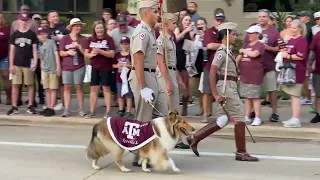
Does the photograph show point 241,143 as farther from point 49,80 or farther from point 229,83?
point 49,80

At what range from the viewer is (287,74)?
→ 11062mm

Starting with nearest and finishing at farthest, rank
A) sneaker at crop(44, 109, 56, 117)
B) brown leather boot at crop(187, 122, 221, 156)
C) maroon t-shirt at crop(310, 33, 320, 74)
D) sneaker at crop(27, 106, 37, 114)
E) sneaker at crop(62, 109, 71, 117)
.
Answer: brown leather boot at crop(187, 122, 221, 156)
maroon t-shirt at crop(310, 33, 320, 74)
sneaker at crop(62, 109, 71, 117)
sneaker at crop(44, 109, 56, 117)
sneaker at crop(27, 106, 37, 114)

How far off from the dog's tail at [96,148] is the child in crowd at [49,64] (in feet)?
14.2

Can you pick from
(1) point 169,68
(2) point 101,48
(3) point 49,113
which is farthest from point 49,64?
(1) point 169,68

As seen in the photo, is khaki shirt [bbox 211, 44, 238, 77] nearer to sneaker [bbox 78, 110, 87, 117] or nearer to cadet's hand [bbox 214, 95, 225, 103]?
cadet's hand [bbox 214, 95, 225, 103]

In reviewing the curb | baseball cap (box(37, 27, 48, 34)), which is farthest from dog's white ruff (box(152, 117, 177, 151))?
baseball cap (box(37, 27, 48, 34))

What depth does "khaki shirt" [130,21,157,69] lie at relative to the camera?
8117mm

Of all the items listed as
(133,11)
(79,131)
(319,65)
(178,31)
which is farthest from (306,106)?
(133,11)

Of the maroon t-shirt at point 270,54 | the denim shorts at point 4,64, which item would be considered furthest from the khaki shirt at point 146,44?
the denim shorts at point 4,64

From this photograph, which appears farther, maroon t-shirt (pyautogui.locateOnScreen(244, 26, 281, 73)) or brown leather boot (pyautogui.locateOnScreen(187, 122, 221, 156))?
maroon t-shirt (pyautogui.locateOnScreen(244, 26, 281, 73))

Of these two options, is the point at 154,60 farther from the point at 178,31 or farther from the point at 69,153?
the point at 178,31

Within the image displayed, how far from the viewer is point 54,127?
12.0 m

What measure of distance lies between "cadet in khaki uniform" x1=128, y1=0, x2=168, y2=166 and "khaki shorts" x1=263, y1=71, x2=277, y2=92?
3.69 meters

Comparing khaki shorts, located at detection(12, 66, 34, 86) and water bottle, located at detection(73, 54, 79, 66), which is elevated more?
water bottle, located at detection(73, 54, 79, 66)
